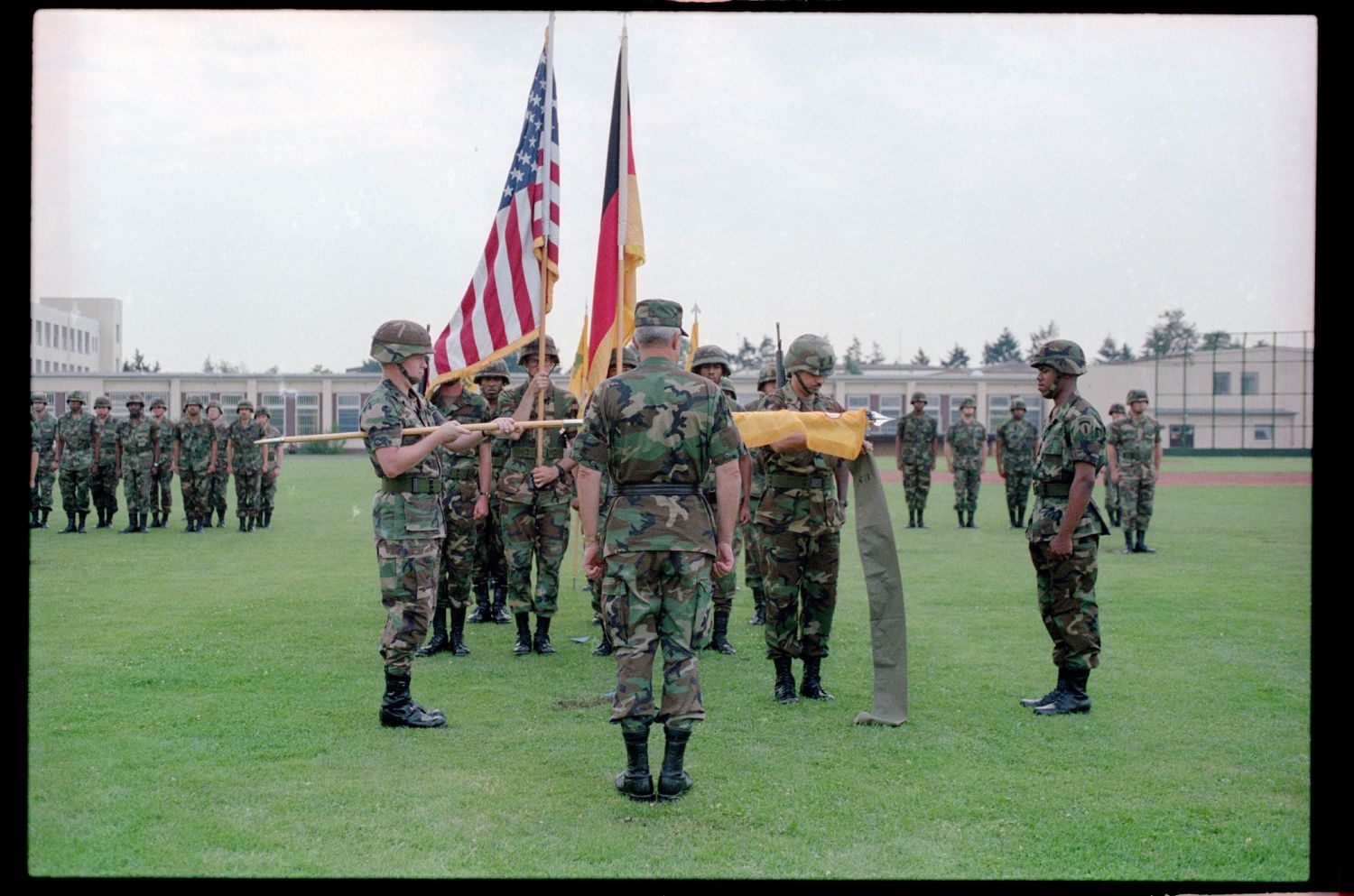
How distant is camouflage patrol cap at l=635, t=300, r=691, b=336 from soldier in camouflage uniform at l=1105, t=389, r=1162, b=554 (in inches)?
420

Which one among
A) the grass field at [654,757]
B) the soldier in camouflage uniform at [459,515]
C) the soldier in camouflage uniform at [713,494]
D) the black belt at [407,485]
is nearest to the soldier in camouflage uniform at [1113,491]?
the grass field at [654,757]

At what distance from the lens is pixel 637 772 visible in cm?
462

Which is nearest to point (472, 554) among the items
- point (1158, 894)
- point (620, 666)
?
point (620, 666)

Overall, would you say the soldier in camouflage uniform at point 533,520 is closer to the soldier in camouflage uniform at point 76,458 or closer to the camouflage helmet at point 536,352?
the camouflage helmet at point 536,352

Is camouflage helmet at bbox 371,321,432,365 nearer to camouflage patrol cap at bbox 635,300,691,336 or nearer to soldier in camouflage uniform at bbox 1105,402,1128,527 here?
camouflage patrol cap at bbox 635,300,691,336

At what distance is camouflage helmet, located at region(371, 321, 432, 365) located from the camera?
564cm

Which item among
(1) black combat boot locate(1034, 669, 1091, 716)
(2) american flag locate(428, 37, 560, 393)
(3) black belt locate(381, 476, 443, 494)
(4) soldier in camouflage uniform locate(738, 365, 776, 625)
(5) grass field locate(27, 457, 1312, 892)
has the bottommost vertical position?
(5) grass field locate(27, 457, 1312, 892)

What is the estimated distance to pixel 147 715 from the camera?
18.9ft

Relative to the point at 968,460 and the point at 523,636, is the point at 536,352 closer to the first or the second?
the point at 523,636

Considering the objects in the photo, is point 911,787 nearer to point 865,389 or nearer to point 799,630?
point 799,630

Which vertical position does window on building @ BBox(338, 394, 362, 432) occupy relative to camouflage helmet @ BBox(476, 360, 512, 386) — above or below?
above

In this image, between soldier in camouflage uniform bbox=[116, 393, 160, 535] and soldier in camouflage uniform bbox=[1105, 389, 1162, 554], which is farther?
soldier in camouflage uniform bbox=[116, 393, 160, 535]

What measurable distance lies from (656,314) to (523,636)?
11.9 ft

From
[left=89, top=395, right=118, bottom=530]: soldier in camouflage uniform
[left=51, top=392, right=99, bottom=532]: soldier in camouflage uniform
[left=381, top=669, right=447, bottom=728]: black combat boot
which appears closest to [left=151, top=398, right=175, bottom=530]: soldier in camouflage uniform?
[left=89, top=395, right=118, bottom=530]: soldier in camouflage uniform
